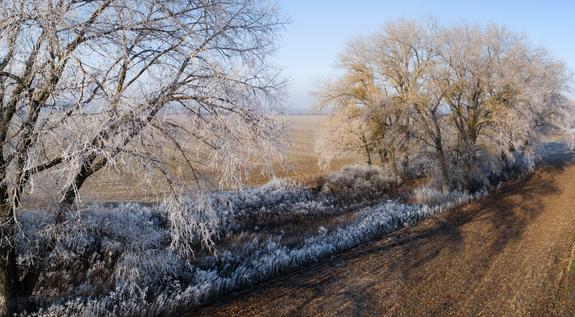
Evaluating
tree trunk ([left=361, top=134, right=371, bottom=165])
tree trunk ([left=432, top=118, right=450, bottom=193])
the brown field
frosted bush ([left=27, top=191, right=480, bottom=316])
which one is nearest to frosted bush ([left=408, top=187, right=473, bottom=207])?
tree trunk ([left=432, top=118, right=450, bottom=193])

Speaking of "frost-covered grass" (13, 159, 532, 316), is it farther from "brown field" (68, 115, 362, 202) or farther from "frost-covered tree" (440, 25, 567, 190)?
"frost-covered tree" (440, 25, 567, 190)

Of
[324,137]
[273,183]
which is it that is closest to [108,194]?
[273,183]

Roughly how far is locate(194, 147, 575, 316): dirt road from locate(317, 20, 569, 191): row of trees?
7.46m

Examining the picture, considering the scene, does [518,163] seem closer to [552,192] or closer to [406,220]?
[552,192]

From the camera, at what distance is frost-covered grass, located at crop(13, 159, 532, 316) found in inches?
247

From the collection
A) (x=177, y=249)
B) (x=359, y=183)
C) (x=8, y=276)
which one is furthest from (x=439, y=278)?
(x=359, y=183)

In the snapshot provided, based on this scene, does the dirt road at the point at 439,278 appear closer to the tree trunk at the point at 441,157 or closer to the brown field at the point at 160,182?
the brown field at the point at 160,182

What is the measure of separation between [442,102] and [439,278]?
1528 cm

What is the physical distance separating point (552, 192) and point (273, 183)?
553 inches

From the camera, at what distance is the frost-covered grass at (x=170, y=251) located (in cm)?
628

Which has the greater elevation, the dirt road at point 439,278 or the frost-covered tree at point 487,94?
the frost-covered tree at point 487,94

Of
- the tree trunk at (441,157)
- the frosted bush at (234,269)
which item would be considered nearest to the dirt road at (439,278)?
the frosted bush at (234,269)

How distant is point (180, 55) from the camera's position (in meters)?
5.80

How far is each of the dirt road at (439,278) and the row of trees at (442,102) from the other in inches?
294
